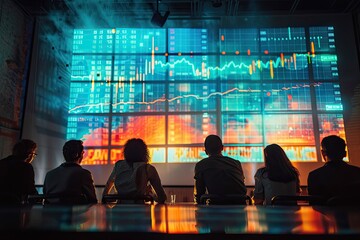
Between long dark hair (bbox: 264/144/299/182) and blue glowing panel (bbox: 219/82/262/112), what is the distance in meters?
2.54

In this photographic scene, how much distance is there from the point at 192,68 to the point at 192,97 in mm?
491

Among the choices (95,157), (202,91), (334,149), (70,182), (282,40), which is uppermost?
(282,40)

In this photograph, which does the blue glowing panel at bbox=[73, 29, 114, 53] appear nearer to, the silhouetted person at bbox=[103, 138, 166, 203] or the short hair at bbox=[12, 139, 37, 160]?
the short hair at bbox=[12, 139, 37, 160]

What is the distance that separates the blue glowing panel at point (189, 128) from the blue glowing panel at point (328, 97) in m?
1.73

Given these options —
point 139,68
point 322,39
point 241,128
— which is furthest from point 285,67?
Answer: point 139,68

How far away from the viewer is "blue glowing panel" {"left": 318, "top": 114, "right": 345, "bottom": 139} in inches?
170

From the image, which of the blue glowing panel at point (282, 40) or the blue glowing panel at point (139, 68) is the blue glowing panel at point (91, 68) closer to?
the blue glowing panel at point (139, 68)

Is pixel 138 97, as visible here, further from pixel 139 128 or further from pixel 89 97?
pixel 89 97

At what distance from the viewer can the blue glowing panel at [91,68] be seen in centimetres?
462

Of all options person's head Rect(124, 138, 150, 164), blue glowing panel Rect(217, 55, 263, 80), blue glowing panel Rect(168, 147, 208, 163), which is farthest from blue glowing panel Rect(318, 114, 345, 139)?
person's head Rect(124, 138, 150, 164)

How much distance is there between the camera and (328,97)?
4.41 metres

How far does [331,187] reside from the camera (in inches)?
53.8

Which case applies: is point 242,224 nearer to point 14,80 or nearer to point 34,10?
point 14,80

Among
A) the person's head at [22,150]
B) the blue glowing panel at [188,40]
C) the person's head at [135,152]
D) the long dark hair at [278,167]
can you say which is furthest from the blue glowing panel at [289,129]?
the person's head at [22,150]
